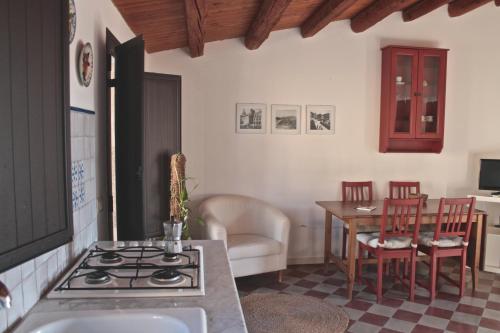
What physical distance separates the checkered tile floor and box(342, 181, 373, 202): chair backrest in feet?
2.50

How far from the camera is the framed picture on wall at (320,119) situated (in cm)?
462

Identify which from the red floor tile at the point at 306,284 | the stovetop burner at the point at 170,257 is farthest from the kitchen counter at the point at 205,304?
the red floor tile at the point at 306,284

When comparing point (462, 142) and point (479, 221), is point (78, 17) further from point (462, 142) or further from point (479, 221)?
point (462, 142)

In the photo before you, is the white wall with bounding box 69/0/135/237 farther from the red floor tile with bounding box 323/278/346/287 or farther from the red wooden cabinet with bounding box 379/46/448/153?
the red wooden cabinet with bounding box 379/46/448/153

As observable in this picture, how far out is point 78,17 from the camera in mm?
1972

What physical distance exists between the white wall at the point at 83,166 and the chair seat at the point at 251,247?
5.21ft

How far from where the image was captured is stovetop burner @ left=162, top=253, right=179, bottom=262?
177 centimetres

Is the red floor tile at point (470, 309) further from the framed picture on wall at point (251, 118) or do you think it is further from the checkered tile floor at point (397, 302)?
the framed picture on wall at point (251, 118)

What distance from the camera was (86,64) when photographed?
6.82 ft

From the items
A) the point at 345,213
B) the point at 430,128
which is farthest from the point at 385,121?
the point at 345,213

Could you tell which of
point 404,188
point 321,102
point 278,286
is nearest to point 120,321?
point 278,286

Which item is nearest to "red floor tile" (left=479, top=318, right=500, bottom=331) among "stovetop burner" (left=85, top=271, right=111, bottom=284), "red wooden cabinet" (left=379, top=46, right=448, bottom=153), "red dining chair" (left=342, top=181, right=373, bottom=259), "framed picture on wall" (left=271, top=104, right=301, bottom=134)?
"red dining chair" (left=342, top=181, right=373, bottom=259)

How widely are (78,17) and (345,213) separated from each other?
274 centimetres

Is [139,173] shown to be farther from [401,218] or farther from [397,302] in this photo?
[397,302]
